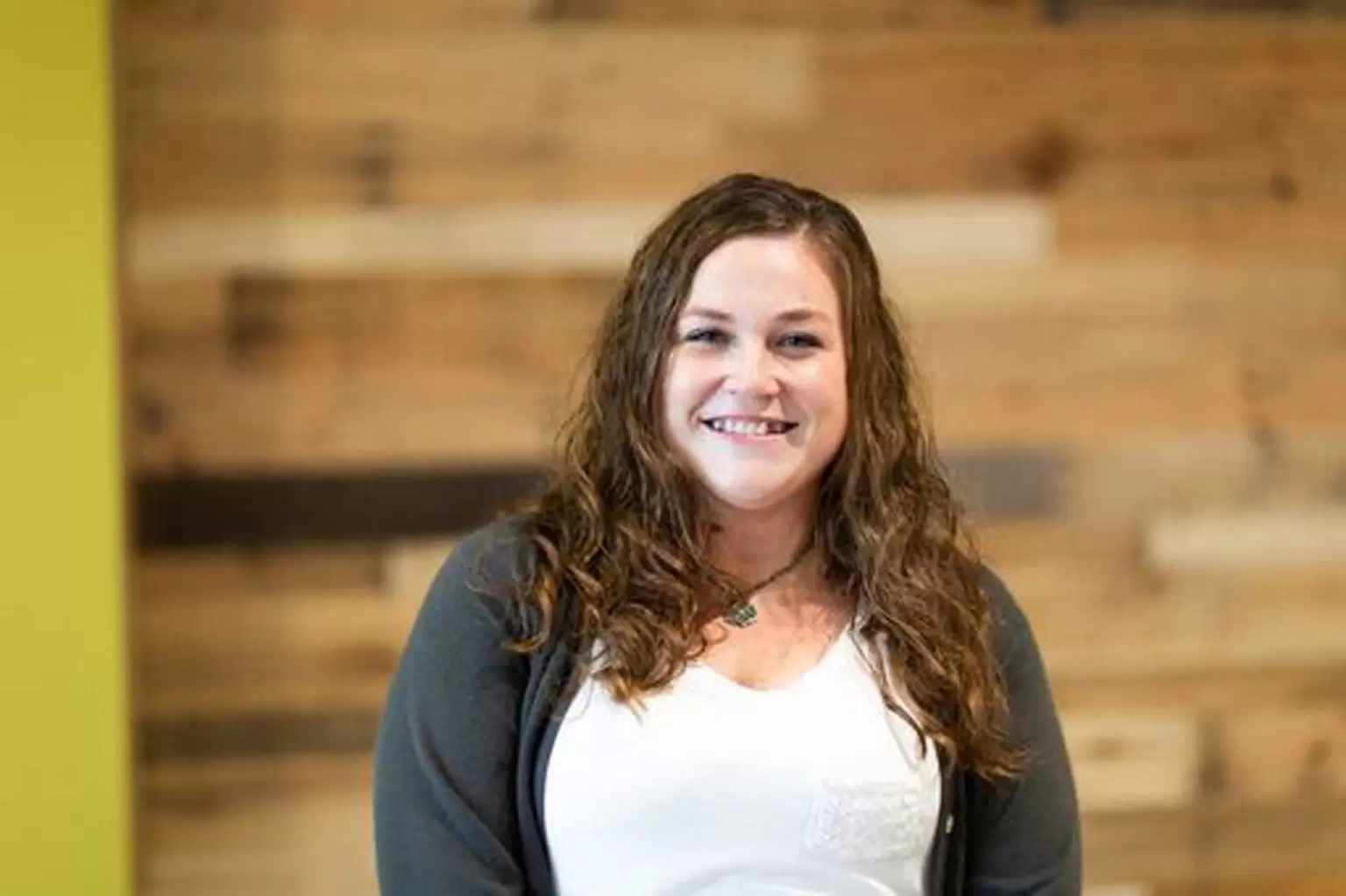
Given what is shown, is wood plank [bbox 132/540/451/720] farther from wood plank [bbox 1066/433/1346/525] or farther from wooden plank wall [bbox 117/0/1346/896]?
wood plank [bbox 1066/433/1346/525]

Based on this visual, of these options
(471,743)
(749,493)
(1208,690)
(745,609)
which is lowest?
(1208,690)

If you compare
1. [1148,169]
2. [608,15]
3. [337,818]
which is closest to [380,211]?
[608,15]

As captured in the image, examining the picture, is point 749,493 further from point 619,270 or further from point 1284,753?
point 1284,753

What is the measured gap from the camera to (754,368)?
150 centimetres

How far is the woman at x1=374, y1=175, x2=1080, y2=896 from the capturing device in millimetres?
1499

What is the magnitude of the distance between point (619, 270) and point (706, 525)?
0.70 metres

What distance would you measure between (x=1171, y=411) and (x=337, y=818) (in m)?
1.22

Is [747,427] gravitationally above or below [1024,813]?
above

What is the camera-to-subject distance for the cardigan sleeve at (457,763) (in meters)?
1.51

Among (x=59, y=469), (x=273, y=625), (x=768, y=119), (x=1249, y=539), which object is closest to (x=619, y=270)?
(x=768, y=119)

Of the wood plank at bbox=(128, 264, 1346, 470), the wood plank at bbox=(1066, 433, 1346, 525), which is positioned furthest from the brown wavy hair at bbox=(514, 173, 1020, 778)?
the wood plank at bbox=(1066, 433, 1346, 525)

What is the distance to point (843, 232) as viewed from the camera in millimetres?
1567

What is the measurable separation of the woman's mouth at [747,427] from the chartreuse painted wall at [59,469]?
0.76m

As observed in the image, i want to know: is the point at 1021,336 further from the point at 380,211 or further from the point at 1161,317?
the point at 380,211
